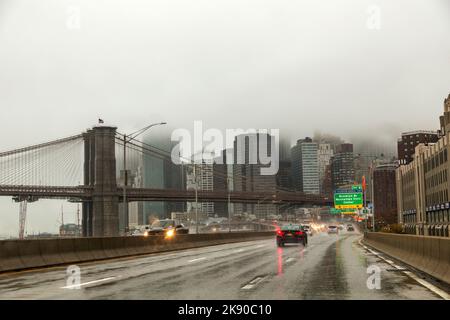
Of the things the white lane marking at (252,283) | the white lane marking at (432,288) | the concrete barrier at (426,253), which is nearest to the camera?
the white lane marking at (432,288)

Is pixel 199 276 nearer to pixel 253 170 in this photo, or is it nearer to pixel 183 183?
pixel 183 183

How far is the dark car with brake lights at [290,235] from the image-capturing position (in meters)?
37.7

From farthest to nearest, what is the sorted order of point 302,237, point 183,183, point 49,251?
point 183,183 → point 302,237 → point 49,251

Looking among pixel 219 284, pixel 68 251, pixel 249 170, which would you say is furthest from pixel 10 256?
pixel 249 170

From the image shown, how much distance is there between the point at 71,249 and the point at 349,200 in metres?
59.0

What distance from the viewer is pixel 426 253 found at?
17.0 meters

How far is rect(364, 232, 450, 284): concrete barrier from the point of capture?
13965mm

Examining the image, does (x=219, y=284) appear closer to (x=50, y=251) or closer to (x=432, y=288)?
(x=432, y=288)

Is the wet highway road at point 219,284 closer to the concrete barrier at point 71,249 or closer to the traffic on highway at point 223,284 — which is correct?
the traffic on highway at point 223,284

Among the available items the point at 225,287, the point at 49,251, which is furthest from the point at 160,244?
the point at 225,287

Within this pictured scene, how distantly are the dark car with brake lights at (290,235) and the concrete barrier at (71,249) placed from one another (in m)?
6.43

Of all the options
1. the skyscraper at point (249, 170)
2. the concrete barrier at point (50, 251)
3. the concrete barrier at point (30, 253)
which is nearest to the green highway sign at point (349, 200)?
the skyscraper at point (249, 170)
